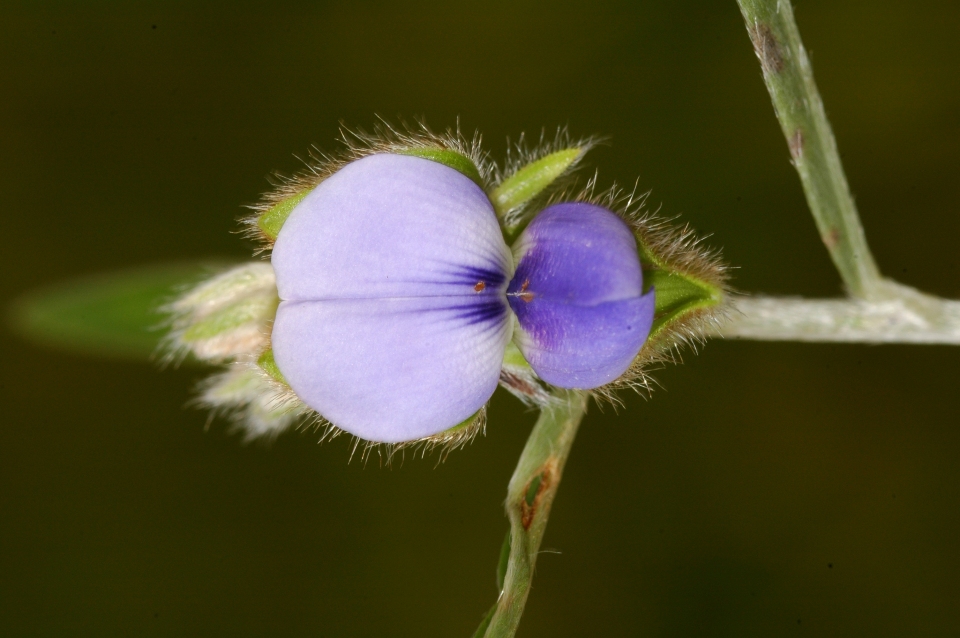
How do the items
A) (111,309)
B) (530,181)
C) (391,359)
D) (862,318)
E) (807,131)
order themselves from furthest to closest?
(111,309)
(862,318)
(807,131)
(530,181)
(391,359)

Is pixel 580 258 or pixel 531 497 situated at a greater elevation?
pixel 580 258

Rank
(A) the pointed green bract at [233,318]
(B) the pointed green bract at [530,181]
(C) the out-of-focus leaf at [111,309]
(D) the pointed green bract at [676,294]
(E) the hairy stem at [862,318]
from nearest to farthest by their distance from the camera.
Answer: (D) the pointed green bract at [676,294]
(B) the pointed green bract at [530,181]
(A) the pointed green bract at [233,318]
(E) the hairy stem at [862,318]
(C) the out-of-focus leaf at [111,309]

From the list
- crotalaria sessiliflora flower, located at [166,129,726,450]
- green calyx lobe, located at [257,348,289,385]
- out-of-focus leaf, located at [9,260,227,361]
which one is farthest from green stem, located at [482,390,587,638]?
out-of-focus leaf, located at [9,260,227,361]

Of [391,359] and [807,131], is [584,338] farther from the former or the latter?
[807,131]

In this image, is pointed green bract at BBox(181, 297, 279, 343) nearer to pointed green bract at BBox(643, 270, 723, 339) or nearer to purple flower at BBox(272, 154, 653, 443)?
purple flower at BBox(272, 154, 653, 443)

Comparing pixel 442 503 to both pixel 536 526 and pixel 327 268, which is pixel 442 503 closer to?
pixel 536 526

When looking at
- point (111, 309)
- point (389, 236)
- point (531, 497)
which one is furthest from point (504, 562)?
point (111, 309)

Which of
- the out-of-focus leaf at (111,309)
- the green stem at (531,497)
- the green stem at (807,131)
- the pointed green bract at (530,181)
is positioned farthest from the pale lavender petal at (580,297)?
the out-of-focus leaf at (111,309)

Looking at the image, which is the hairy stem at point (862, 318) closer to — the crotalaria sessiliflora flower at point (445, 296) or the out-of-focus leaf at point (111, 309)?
the crotalaria sessiliflora flower at point (445, 296)
